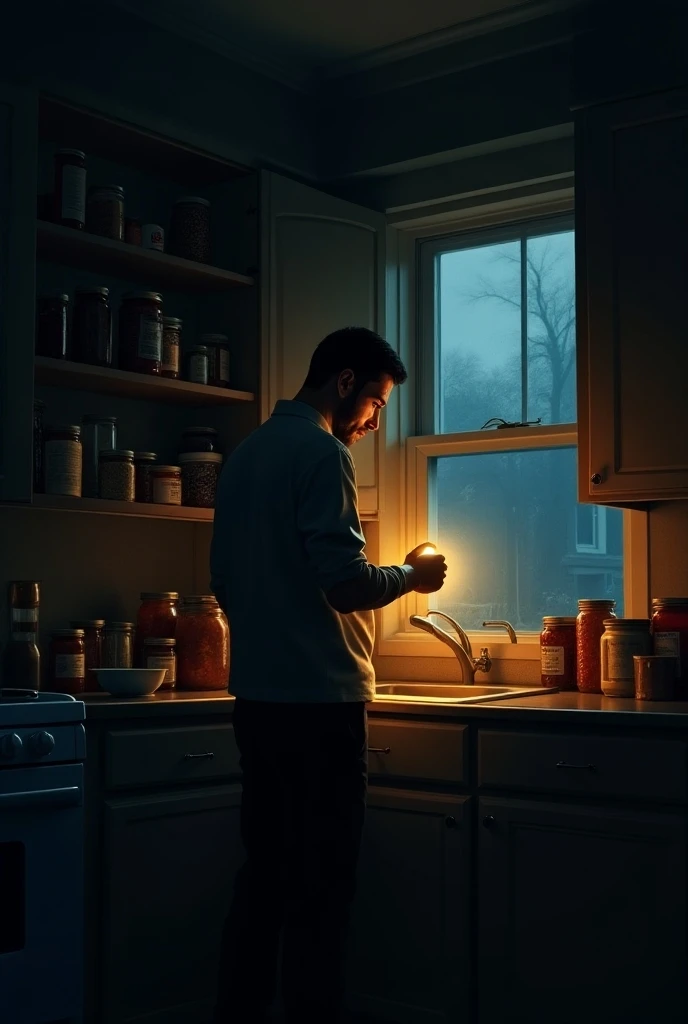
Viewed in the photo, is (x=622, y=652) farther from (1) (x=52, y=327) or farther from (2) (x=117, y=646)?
(1) (x=52, y=327)

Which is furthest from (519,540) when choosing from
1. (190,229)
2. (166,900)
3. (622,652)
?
(166,900)

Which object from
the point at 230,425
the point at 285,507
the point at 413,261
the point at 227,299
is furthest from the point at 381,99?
the point at 285,507

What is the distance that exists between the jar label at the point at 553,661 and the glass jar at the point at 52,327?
1.44 m

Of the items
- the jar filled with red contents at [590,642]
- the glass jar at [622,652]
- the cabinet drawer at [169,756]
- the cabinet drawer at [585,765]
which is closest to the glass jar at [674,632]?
the glass jar at [622,652]

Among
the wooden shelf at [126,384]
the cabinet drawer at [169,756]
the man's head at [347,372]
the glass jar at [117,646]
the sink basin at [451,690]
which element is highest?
the wooden shelf at [126,384]

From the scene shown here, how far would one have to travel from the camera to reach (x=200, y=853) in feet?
9.31

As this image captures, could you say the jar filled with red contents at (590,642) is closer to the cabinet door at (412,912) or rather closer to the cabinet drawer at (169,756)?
the cabinet door at (412,912)

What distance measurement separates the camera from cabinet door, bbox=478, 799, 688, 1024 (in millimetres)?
2430

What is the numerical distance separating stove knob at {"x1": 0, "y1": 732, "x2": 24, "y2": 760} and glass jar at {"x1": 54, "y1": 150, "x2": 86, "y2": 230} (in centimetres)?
129

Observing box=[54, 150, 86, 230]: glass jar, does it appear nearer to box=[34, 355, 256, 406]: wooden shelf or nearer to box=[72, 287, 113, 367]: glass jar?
box=[72, 287, 113, 367]: glass jar

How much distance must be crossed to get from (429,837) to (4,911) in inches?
36.4

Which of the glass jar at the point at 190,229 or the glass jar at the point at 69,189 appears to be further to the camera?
the glass jar at the point at 190,229

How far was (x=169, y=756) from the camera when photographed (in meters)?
2.79

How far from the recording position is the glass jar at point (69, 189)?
9.93ft
